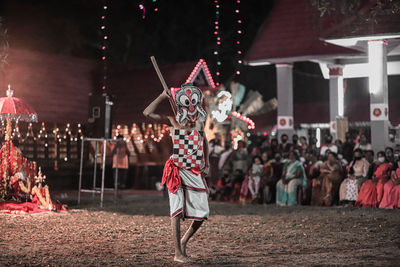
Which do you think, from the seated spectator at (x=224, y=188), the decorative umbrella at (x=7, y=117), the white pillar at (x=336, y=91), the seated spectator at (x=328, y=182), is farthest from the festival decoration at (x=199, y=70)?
the decorative umbrella at (x=7, y=117)

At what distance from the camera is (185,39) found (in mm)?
39531

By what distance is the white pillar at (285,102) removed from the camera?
19391 mm

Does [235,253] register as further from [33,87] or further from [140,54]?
[140,54]

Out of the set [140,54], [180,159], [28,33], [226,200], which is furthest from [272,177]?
[140,54]

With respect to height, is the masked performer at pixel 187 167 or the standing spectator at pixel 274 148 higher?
the standing spectator at pixel 274 148

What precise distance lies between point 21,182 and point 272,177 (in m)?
6.28

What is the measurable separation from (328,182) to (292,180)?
0.91 meters

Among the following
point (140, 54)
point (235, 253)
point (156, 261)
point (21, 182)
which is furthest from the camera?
point (140, 54)

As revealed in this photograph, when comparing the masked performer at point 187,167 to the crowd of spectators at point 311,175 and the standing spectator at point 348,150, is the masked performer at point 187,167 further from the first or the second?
the standing spectator at point 348,150

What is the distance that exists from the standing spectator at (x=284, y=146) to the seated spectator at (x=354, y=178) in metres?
1.99

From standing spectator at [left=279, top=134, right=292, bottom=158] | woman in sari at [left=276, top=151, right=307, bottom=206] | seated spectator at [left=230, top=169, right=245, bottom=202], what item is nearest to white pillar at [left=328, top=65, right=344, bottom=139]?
standing spectator at [left=279, top=134, right=292, bottom=158]

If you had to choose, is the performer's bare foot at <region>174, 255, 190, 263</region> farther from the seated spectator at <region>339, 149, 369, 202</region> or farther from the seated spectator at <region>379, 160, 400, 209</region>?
the seated spectator at <region>339, 149, 369, 202</region>

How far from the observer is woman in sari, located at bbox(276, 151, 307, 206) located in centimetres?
1540

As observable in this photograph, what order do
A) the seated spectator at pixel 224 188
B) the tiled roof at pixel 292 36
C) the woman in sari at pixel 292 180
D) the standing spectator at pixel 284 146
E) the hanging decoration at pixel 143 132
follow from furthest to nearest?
the hanging decoration at pixel 143 132
the tiled roof at pixel 292 36
the seated spectator at pixel 224 188
the standing spectator at pixel 284 146
the woman in sari at pixel 292 180
